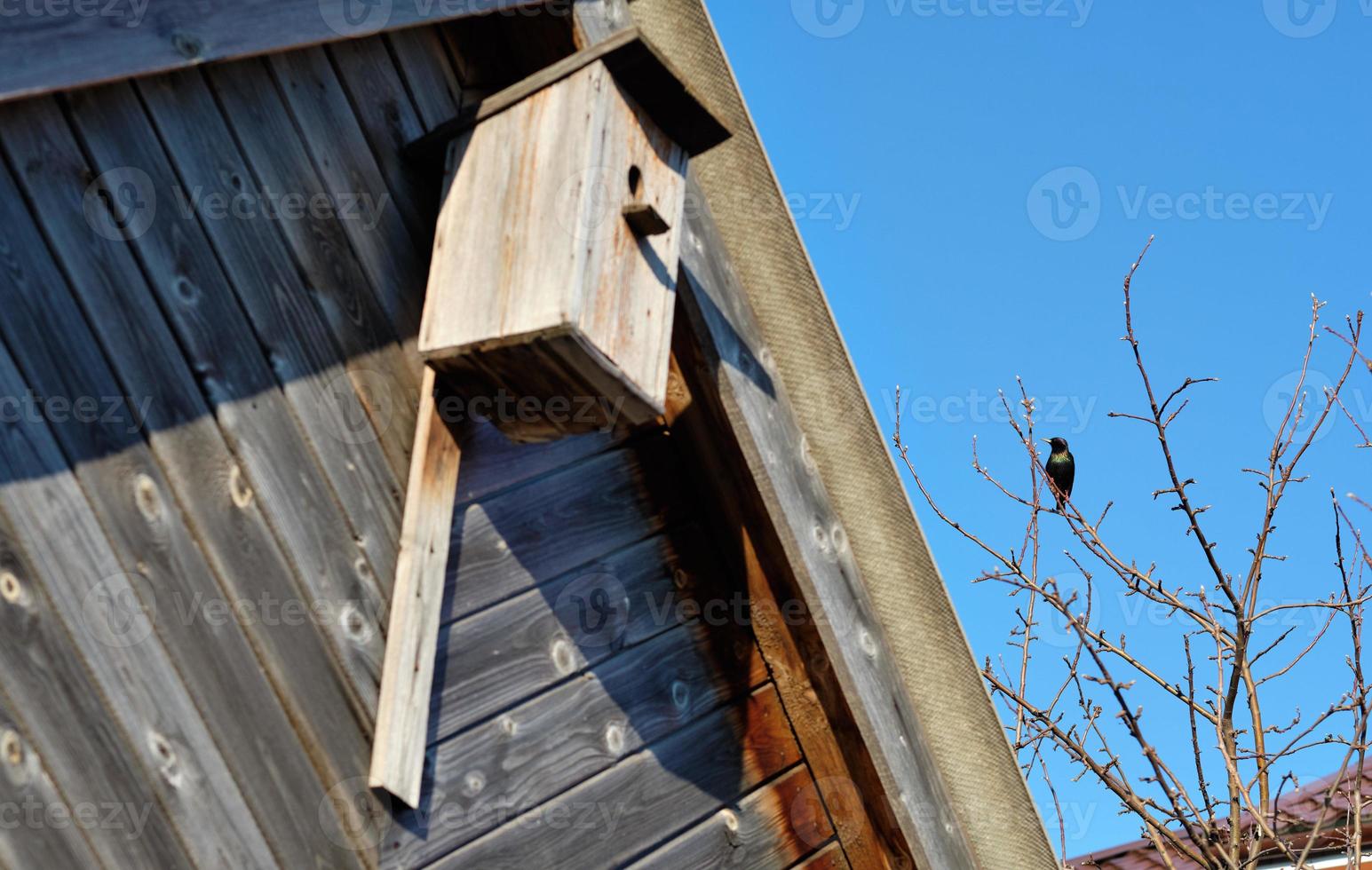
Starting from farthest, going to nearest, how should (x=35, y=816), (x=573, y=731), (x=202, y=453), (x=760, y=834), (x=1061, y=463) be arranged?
(x=1061, y=463)
(x=760, y=834)
(x=573, y=731)
(x=202, y=453)
(x=35, y=816)

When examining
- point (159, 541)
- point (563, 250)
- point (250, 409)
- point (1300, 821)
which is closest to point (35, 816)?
point (159, 541)

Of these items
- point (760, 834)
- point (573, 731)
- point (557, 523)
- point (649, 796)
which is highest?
point (557, 523)

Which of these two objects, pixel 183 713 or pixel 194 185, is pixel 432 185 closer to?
→ pixel 194 185

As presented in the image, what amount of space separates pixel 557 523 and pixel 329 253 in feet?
2.06

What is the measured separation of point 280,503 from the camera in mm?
2096

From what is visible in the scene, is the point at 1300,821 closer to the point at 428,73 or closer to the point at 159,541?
the point at 428,73

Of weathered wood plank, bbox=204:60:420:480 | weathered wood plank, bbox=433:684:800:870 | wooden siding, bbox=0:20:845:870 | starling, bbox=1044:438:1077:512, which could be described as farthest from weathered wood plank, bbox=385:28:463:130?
starling, bbox=1044:438:1077:512

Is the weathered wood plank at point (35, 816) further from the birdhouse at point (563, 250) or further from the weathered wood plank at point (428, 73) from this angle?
the weathered wood plank at point (428, 73)

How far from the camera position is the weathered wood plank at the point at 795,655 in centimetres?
262

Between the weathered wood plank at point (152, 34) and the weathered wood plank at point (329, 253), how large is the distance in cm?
16

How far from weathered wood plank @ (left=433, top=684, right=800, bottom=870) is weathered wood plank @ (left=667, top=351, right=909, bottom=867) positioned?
0.06 meters

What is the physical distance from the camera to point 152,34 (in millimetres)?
1855

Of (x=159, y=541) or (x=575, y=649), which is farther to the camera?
(x=575, y=649)

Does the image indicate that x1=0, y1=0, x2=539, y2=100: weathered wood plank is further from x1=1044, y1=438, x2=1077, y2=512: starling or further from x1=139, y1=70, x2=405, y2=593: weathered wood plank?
x1=1044, y1=438, x2=1077, y2=512: starling
